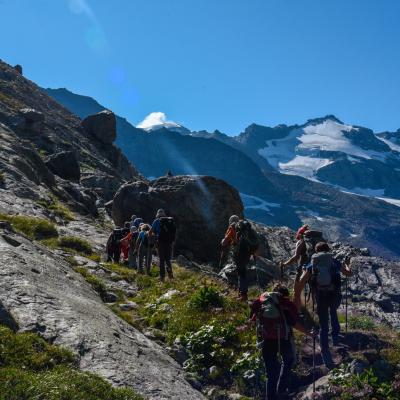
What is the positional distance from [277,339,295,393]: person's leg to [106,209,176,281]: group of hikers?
9.57 metres

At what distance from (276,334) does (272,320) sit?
11.0 inches

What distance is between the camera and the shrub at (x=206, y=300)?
45.0ft

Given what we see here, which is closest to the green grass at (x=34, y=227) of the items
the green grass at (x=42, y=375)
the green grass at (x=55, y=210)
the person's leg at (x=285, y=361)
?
the green grass at (x=55, y=210)

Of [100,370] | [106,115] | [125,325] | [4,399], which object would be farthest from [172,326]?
[106,115]

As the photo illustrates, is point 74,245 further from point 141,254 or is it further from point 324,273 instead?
point 324,273

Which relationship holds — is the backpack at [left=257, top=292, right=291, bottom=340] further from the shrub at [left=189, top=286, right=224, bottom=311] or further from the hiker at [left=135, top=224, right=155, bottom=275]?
the hiker at [left=135, top=224, right=155, bottom=275]

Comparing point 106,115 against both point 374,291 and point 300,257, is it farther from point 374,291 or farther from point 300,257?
point 300,257

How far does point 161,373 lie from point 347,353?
195 inches

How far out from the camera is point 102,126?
85.4m

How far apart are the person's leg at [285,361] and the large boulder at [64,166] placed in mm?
42144

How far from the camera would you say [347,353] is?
37.7ft

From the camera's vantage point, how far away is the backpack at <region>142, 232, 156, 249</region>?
64.3 feet

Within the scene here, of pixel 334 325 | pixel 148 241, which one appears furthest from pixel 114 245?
pixel 334 325

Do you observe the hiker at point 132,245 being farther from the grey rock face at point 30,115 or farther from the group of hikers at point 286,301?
the grey rock face at point 30,115
